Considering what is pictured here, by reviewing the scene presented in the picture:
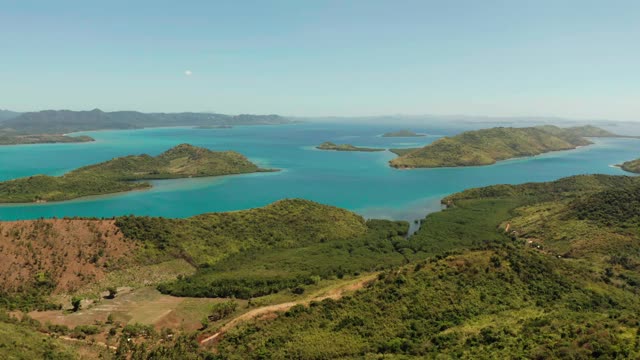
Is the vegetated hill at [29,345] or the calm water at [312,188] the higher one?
the vegetated hill at [29,345]

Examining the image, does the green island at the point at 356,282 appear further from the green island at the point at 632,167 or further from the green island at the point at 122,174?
the green island at the point at 632,167

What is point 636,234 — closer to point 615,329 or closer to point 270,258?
point 615,329

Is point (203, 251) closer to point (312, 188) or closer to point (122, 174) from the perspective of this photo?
point (312, 188)

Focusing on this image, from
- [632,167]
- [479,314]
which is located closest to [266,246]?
[479,314]

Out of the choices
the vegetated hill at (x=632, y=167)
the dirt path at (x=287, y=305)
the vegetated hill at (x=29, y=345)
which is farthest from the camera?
the vegetated hill at (x=632, y=167)

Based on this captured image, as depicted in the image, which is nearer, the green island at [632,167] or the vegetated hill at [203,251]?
the vegetated hill at [203,251]

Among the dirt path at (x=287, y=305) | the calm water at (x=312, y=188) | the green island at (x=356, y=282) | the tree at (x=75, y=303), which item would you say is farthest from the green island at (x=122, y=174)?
the dirt path at (x=287, y=305)
